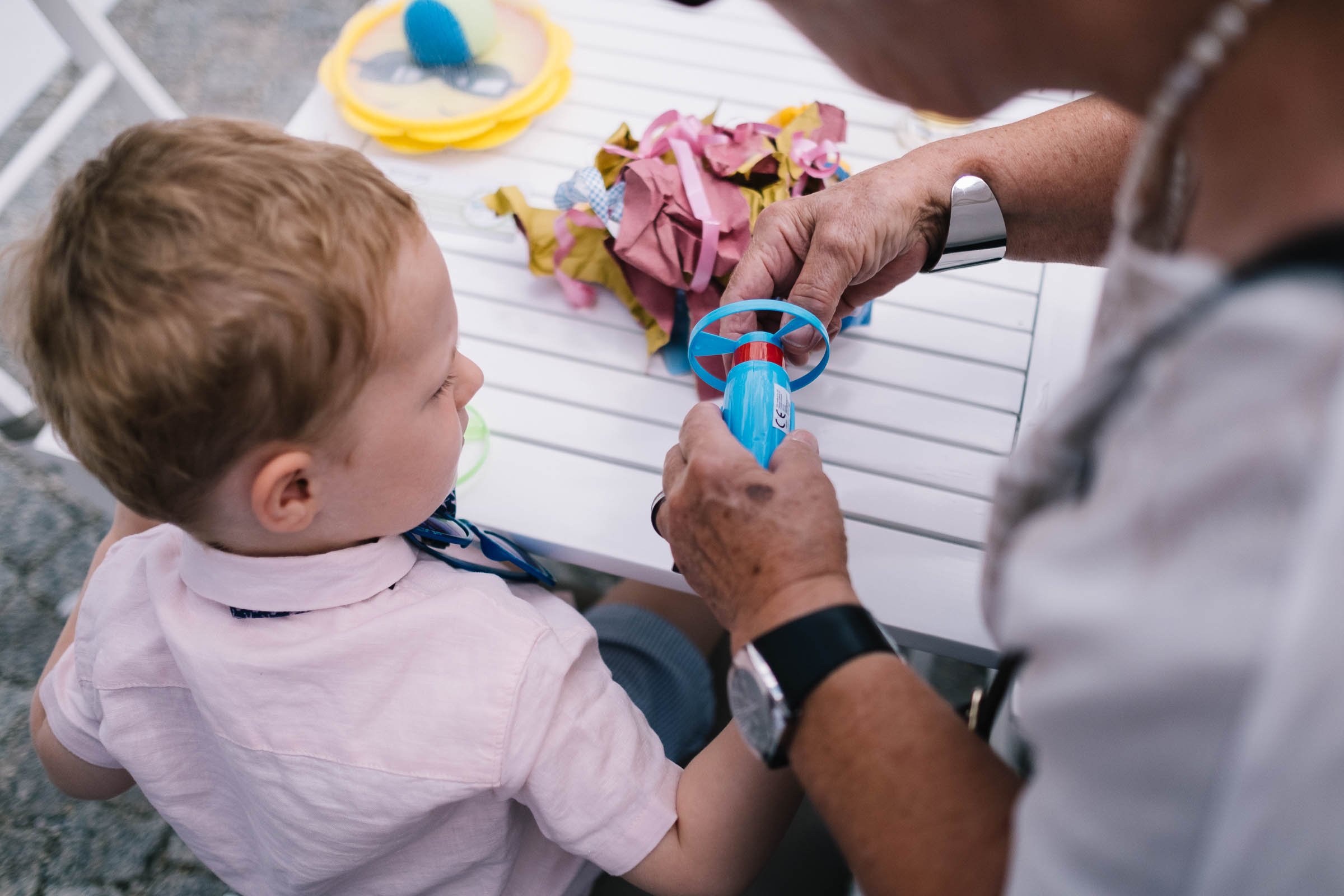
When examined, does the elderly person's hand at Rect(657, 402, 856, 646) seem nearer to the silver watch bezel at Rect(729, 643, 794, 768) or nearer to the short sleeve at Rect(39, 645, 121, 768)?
the silver watch bezel at Rect(729, 643, 794, 768)

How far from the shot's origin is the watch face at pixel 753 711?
2.30ft

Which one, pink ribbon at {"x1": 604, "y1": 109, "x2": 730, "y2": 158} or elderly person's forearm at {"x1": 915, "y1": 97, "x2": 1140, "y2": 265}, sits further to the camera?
pink ribbon at {"x1": 604, "y1": 109, "x2": 730, "y2": 158}

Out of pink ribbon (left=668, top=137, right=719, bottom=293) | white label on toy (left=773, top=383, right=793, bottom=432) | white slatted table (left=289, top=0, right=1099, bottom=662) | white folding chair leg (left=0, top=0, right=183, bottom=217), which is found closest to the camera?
white label on toy (left=773, top=383, right=793, bottom=432)

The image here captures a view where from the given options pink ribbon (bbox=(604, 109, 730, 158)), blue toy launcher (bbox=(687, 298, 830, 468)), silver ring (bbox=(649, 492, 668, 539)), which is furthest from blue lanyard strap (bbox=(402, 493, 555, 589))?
pink ribbon (bbox=(604, 109, 730, 158))

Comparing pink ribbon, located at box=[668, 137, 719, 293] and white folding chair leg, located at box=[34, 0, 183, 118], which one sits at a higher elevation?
white folding chair leg, located at box=[34, 0, 183, 118]

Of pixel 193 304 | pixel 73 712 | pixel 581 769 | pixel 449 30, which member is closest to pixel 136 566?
pixel 73 712

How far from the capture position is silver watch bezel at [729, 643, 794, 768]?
2.24 feet

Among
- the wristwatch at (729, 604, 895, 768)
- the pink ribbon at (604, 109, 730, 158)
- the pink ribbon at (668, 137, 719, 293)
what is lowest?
the wristwatch at (729, 604, 895, 768)

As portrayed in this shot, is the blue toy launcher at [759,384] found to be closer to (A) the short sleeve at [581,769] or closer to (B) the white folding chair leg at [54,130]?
(A) the short sleeve at [581,769]

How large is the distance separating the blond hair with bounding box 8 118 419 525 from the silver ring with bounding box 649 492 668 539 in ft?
1.13

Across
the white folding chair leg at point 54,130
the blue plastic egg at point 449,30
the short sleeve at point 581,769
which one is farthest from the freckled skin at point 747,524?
the white folding chair leg at point 54,130

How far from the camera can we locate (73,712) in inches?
35.8

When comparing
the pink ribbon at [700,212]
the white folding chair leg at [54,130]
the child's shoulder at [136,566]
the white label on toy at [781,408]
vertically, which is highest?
the white folding chair leg at [54,130]

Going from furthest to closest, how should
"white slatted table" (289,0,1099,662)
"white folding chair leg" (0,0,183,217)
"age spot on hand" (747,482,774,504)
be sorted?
"white folding chair leg" (0,0,183,217) < "white slatted table" (289,0,1099,662) < "age spot on hand" (747,482,774,504)
